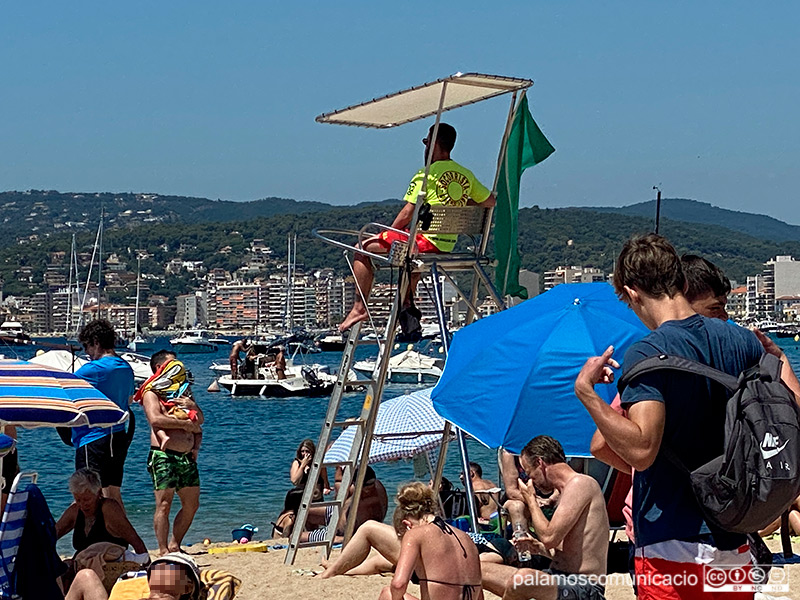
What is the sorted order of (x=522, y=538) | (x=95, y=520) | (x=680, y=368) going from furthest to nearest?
(x=95, y=520), (x=522, y=538), (x=680, y=368)

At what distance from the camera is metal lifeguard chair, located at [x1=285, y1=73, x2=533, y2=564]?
7512mm

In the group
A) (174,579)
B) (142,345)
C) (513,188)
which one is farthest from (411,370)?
(142,345)

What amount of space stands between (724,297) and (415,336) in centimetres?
387

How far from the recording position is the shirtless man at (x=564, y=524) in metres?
5.55

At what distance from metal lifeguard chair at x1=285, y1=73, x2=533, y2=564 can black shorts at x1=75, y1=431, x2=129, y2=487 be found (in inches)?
50.7

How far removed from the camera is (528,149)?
8.05 m

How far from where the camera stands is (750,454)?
2979mm

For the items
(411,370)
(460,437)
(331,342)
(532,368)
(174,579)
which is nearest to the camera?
(174,579)

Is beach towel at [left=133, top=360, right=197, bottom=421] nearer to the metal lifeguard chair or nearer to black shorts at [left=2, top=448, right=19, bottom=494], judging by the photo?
the metal lifeguard chair

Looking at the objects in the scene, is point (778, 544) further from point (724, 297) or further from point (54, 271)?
point (54, 271)

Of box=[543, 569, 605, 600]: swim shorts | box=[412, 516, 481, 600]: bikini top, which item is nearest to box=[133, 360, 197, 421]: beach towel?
box=[412, 516, 481, 600]: bikini top

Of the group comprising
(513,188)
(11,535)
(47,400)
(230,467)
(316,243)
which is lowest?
(230,467)

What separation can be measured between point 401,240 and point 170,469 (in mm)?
2293

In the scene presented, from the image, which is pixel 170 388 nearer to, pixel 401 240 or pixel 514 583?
pixel 401 240
